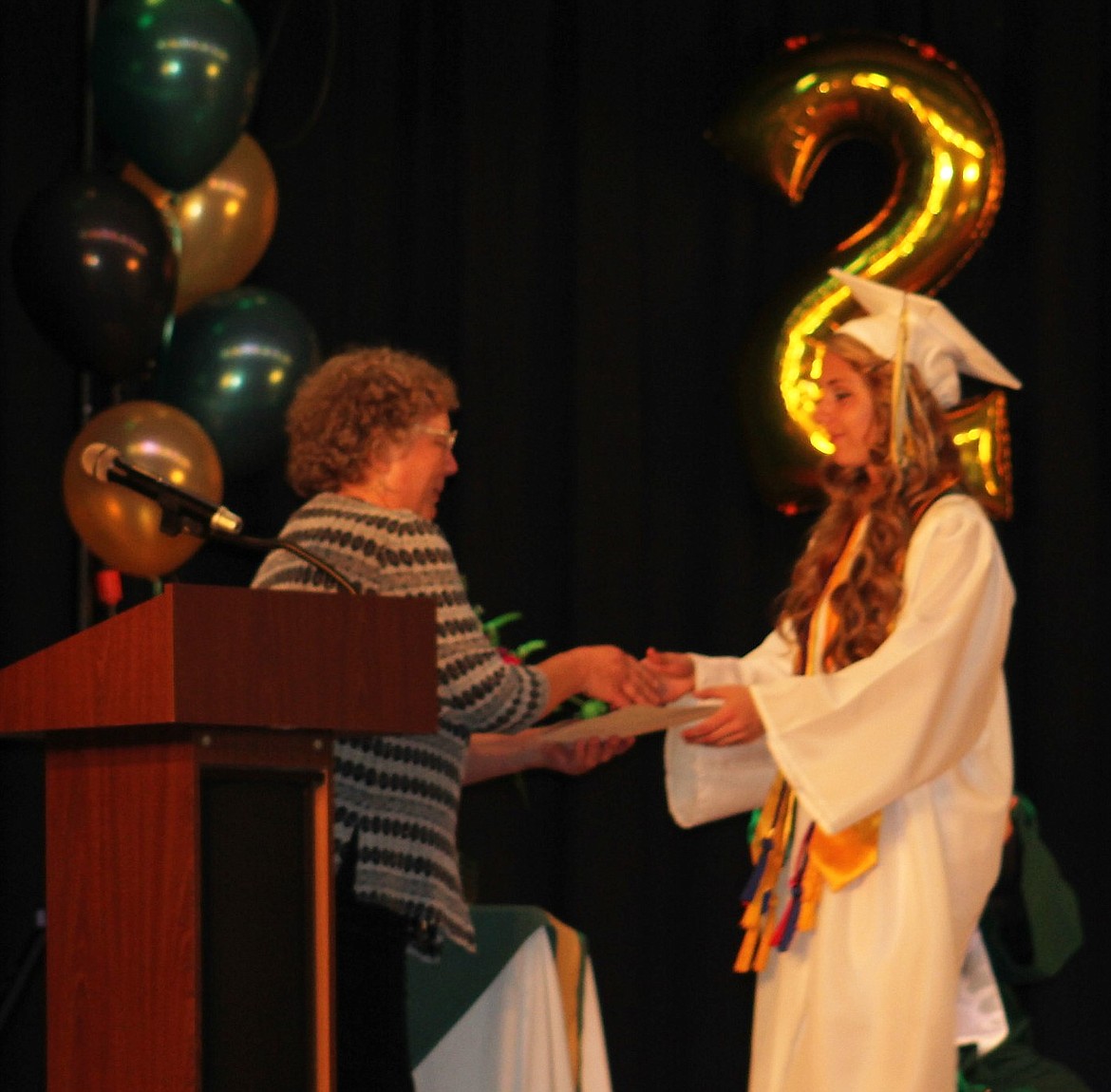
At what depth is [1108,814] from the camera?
194 inches

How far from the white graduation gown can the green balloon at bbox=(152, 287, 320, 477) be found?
1487 mm

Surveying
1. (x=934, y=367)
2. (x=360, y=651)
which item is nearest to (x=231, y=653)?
(x=360, y=651)

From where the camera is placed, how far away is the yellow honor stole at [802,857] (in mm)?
2963

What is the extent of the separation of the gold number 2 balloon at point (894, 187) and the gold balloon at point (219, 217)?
131 centimetres

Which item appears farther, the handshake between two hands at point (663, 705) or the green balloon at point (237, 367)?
the green balloon at point (237, 367)

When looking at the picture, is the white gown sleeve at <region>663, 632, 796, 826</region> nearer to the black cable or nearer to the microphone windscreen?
the black cable

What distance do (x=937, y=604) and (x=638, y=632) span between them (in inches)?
74.9

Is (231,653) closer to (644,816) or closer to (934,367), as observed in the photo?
(934,367)

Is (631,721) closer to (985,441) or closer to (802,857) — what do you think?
(802,857)

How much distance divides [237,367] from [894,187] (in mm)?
1856

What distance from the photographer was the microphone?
218cm

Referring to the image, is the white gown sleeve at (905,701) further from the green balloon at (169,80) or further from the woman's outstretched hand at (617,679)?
the green balloon at (169,80)

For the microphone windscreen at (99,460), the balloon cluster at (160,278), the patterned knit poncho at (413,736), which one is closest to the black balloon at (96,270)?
the balloon cluster at (160,278)

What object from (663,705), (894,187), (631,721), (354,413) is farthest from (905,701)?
(894,187)
